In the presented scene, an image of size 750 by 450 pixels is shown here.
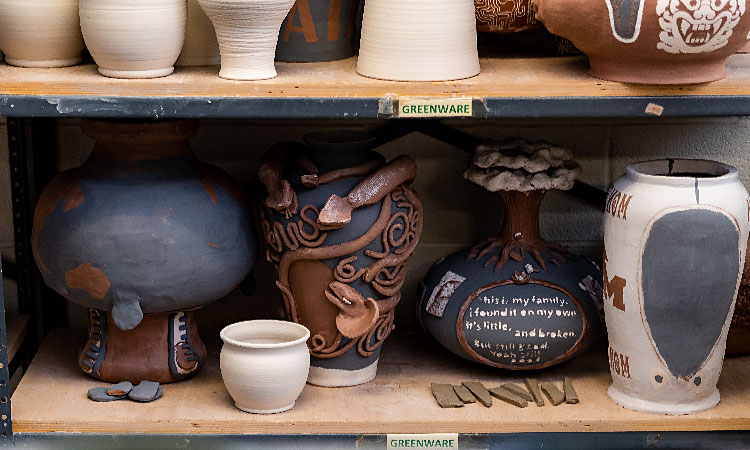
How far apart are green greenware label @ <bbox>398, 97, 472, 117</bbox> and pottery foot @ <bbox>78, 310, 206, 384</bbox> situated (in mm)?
608

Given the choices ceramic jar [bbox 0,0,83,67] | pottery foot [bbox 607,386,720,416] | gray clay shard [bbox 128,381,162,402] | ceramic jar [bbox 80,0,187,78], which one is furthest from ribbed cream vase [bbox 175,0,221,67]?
pottery foot [bbox 607,386,720,416]

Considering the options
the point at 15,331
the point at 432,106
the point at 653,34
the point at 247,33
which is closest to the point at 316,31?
the point at 247,33

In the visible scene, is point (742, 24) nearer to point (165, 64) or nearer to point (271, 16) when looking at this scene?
point (271, 16)

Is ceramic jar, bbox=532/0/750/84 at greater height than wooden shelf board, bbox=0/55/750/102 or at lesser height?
greater

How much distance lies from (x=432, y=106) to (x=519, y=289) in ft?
1.47

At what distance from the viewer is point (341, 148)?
6.05ft

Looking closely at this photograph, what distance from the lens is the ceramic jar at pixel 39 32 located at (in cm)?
171

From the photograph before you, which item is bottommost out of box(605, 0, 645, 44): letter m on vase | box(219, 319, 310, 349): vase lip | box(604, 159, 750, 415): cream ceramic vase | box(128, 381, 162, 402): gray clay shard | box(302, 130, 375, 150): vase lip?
box(128, 381, 162, 402): gray clay shard

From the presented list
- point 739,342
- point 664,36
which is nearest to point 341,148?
point 664,36

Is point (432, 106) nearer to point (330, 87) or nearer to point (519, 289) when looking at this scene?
point (330, 87)

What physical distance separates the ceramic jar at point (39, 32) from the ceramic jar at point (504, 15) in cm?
69

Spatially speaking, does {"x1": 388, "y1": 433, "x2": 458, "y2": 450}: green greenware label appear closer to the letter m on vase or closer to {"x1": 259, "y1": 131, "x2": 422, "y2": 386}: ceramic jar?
{"x1": 259, "y1": 131, "x2": 422, "y2": 386}: ceramic jar

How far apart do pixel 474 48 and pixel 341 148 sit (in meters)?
0.30

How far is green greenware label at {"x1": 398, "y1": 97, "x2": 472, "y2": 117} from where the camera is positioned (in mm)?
1642
